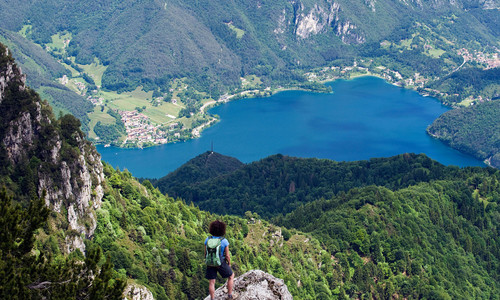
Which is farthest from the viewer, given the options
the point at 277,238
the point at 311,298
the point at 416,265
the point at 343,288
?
the point at 416,265

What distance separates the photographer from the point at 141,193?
65.9 m

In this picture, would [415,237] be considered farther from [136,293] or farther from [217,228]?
[217,228]

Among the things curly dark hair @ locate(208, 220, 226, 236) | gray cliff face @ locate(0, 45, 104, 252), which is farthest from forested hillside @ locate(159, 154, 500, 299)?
curly dark hair @ locate(208, 220, 226, 236)

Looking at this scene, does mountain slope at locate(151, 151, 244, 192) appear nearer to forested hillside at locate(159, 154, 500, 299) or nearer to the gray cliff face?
forested hillside at locate(159, 154, 500, 299)

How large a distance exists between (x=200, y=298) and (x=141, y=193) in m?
20.4

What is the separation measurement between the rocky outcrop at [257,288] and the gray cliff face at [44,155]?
27331 millimetres

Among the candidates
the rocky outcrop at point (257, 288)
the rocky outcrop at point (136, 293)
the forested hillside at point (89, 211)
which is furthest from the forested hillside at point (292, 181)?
the rocky outcrop at point (257, 288)

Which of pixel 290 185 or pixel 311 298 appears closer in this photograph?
pixel 311 298

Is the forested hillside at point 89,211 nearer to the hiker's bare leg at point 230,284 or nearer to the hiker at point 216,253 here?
the hiker's bare leg at point 230,284

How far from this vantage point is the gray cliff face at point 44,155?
153ft

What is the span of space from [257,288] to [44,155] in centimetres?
3345

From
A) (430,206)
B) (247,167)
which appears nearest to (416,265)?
(430,206)

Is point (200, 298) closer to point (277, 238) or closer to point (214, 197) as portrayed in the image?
point (277, 238)

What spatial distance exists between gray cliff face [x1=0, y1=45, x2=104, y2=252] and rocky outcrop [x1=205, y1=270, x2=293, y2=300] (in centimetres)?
2733
